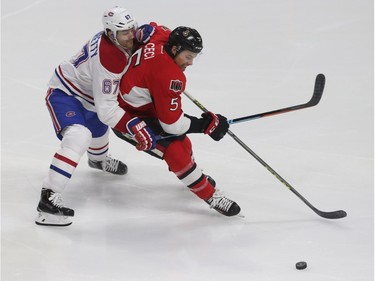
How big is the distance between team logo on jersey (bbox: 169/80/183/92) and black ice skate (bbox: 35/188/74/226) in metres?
0.77

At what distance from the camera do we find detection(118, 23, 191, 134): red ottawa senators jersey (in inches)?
148

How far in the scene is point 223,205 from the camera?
13.0 ft

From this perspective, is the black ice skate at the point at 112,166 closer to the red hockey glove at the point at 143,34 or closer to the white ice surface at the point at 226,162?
the white ice surface at the point at 226,162

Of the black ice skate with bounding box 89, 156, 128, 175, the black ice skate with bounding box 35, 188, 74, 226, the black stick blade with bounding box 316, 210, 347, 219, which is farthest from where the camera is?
the black ice skate with bounding box 89, 156, 128, 175

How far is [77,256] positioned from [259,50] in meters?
3.00

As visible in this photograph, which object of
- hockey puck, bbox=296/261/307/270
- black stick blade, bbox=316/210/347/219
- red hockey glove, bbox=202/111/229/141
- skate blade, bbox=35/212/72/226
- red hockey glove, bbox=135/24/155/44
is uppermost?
red hockey glove, bbox=135/24/155/44

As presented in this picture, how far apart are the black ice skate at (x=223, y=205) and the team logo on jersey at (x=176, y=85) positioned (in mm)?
612

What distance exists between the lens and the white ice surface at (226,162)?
3547 millimetres

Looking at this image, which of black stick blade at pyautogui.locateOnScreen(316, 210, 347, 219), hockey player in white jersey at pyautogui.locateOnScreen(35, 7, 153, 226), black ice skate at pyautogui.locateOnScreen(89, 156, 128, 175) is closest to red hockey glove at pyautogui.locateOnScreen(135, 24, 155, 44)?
hockey player in white jersey at pyautogui.locateOnScreen(35, 7, 153, 226)

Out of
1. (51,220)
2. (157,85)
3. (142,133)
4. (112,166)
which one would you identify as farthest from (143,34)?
(51,220)

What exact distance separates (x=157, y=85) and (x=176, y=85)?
0.09 metres

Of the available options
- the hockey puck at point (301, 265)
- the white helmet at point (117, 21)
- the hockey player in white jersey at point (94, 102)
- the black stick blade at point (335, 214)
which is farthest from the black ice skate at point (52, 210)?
the black stick blade at point (335, 214)

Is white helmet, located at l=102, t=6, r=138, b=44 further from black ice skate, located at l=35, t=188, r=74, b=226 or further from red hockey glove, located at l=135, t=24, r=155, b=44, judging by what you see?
black ice skate, located at l=35, t=188, r=74, b=226

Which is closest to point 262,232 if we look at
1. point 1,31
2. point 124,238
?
point 124,238
